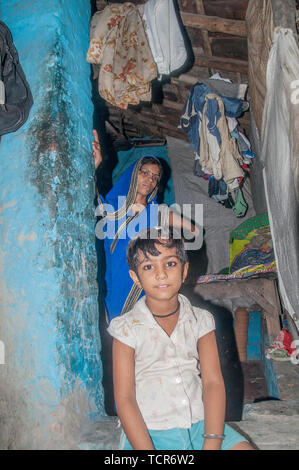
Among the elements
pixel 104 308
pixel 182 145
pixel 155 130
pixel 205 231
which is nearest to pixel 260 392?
pixel 205 231

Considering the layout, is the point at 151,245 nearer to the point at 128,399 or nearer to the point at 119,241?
the point at 128,399

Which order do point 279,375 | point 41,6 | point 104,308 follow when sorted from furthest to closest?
1. point 279,375
2. point 104,308
3. point 41,6

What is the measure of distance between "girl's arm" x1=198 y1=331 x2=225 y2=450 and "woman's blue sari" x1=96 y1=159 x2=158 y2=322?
2.90 feet

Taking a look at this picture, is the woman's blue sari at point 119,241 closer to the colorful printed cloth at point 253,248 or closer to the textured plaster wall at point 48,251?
the textured plaster wall at point 48,251

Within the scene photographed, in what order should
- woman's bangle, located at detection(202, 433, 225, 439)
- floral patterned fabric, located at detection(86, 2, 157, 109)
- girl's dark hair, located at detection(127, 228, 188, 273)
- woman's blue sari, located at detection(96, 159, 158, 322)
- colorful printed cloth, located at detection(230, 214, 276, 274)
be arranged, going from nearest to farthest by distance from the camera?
woman's bangle, located at detection(202, 433, 225, 439), girl's dark hair, located at detection(127, 228, 188, 273), woman's blue sari, located at detection(96, 159, 158, 322), floral patterned fabric, located at detection(86, 2, 157, 109), colorful printed cloth, located at detection(230, 214, 276, 274)

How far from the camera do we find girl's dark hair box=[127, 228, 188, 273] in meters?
1.65

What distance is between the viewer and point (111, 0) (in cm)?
372

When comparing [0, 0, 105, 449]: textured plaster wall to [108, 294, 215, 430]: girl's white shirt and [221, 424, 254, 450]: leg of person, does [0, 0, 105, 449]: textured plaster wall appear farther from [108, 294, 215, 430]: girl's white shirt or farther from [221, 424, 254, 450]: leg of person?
[221, 424, 254, 450]: leg of person

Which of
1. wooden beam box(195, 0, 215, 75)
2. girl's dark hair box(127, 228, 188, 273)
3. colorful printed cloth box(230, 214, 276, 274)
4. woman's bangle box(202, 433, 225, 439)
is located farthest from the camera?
colorful printed cloth box(230, 214, 276, 274)

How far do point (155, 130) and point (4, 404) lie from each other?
21.0ft

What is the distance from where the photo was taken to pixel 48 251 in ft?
5.30

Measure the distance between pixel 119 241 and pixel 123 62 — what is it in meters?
1.51

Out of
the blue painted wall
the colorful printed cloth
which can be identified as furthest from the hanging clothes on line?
the blue painted wall

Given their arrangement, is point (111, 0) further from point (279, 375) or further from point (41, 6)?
point (279, 375)
